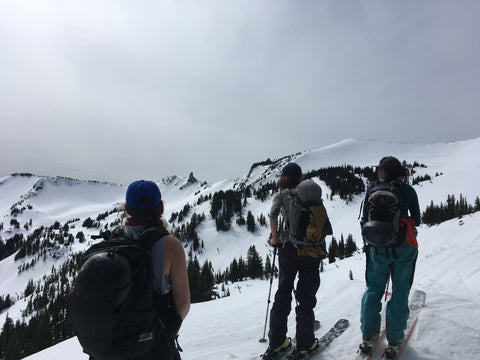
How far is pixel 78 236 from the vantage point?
179125mm

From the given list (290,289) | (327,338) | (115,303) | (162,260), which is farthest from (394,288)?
(115,303)

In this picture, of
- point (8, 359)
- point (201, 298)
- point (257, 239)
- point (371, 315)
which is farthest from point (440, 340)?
point (257, 239)

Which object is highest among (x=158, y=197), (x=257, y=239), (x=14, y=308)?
(x=158, y=197)

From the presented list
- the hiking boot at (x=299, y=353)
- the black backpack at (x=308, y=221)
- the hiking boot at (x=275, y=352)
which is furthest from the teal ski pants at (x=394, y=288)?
the hiking boot at (x=275, y=352)

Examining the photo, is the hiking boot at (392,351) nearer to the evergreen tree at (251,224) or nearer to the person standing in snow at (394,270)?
the person standing in snow at (394,270)

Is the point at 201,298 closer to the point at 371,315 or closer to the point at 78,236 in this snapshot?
the point at 371,315

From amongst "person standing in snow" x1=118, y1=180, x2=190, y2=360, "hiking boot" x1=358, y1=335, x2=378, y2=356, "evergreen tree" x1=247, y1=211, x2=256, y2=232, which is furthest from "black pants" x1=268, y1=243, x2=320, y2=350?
"evergreen tree" x1=247, y1=211, x2=256, y2=232

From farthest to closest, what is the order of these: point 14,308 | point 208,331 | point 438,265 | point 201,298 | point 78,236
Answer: point 78,236
point 14,308
point 201,298
point 438,265
point 208,331

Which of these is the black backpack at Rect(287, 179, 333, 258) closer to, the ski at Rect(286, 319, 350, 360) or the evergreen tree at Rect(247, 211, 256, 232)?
the ski at Rect(286, 319, 350, 360)

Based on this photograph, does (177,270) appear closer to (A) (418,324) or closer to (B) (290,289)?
(B) (290,289)

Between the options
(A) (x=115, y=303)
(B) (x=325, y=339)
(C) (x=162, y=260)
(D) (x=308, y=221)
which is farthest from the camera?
(B) (x=325, y=339)

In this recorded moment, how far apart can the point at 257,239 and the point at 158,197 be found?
2984 inches

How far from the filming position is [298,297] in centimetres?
371

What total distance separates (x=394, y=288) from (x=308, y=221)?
1.50 metres
